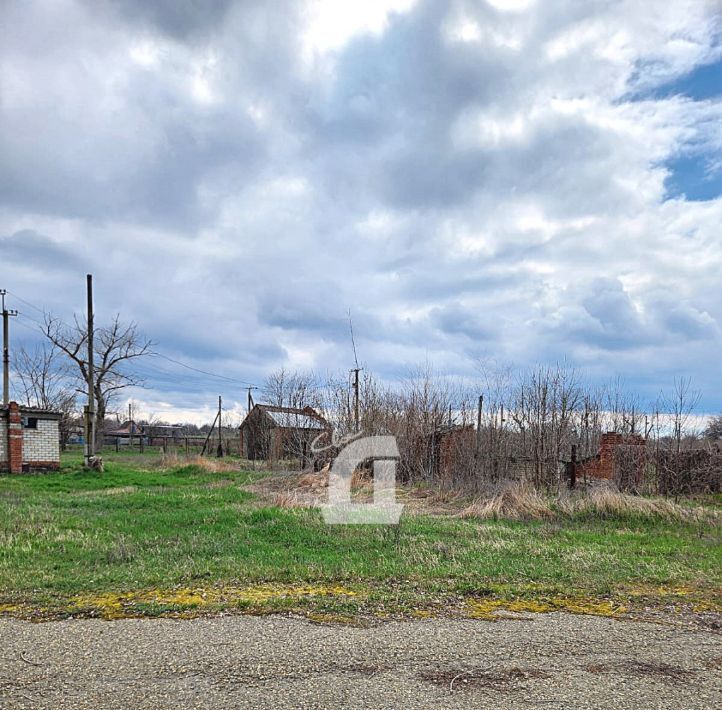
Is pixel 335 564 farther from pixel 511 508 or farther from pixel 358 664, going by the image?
pixel 511 508

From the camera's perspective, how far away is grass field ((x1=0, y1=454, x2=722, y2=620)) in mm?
5055

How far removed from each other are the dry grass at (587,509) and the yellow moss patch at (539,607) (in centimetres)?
526

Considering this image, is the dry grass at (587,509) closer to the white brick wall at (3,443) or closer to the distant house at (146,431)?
the white brick wall at (3,443)

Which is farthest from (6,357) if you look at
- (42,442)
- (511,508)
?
(511,508)

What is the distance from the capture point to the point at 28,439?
2036 centimetres

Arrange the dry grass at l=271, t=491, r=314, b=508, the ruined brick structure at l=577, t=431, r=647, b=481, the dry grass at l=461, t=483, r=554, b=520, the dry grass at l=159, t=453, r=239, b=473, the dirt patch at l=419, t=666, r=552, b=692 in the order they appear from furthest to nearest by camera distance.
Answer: the dry grass at l=159, t=453, r=239, b=473
the ruined brick structure at l=577, t=431, r=647, b=481
the dry grass at l=271, t=491, r=314, b=508
the dry grass at l=461, t=483, r=554, b=520
the dirt patch at l=419, t=666, r=552, b=692

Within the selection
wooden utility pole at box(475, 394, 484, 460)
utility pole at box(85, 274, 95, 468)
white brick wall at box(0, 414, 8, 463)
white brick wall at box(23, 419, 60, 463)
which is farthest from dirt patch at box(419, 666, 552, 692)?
white brick wall at box(23, 419, 60, 463)

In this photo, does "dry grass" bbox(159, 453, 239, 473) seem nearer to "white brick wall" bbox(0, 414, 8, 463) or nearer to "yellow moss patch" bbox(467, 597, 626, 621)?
"white brick wall" bbox(0, 414, 8, 463)

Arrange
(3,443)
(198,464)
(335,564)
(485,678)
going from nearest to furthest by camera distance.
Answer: (485,678) → (335,564) → (3,443) → (198,464)

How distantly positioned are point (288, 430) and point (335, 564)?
55.4ft

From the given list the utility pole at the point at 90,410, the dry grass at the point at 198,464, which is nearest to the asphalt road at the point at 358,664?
the dry grass at the point at 198,464

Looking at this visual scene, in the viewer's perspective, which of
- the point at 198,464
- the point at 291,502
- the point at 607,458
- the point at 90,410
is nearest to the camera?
the point at 291,502

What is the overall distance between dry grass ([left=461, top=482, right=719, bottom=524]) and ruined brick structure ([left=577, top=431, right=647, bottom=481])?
3.90 meters

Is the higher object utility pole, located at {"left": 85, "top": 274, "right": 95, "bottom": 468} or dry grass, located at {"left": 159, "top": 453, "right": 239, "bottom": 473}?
utility pole, located at {"left": 85, "top": 274, "right": 95, "bottom": 468}
